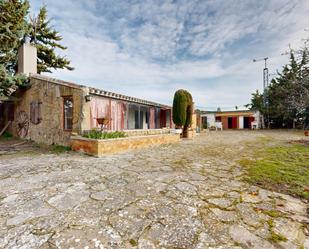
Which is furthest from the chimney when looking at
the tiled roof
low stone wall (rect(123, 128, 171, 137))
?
low stone wall (rect(123, 128, 171, 137))

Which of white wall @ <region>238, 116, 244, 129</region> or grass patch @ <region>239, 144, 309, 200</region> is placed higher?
white wall @ <region>238, 116, 244, 129</region>

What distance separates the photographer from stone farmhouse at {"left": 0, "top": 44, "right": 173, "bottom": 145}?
725 cm

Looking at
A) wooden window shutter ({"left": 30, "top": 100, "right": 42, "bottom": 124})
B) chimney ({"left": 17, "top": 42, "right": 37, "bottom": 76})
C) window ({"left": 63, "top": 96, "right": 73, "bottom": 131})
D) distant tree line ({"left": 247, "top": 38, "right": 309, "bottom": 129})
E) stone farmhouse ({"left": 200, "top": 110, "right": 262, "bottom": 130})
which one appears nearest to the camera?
window ({"left": 63, "top": 96, "right": 73, "bottom": 131})

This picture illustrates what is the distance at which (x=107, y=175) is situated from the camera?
3.93m

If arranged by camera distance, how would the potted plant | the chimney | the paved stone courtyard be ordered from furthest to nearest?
the potted plant → the chimney → the paved stone courtyard

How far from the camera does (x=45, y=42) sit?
16484 millimetres

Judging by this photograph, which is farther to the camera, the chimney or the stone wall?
the chimney

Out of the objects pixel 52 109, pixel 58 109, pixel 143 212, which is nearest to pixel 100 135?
pixel 58 109

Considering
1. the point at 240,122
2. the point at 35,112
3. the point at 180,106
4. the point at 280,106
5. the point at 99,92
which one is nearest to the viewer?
the point at 99,92

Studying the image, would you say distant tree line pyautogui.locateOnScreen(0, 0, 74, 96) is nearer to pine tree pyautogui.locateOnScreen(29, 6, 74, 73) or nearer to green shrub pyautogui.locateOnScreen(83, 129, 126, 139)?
pine tree pyautogui.locateOnScreen(29, 6, 74, 73)

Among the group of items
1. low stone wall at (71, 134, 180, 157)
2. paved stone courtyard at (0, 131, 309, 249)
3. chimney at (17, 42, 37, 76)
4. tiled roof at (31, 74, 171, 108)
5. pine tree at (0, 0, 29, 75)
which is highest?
pine tree at (0, 0, 29, 75)

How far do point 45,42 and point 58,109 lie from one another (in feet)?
42.1

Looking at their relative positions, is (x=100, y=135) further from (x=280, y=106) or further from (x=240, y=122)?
(x=240, y=122)

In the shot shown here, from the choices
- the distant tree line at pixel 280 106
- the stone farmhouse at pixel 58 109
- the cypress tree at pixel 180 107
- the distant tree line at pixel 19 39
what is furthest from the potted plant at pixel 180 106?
the distant tree line at pixel 280 106
